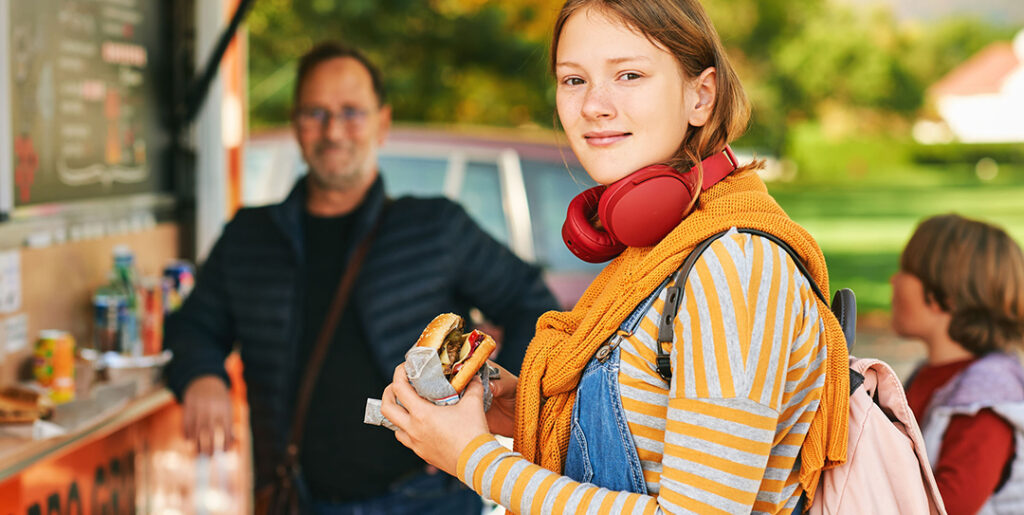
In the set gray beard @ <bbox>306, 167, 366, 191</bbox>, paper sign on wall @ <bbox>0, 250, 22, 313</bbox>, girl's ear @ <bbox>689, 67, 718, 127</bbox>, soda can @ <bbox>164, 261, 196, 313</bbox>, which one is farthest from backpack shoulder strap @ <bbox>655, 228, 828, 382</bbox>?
soda can @ <bbox>164, 261, 196, 313</bbox>

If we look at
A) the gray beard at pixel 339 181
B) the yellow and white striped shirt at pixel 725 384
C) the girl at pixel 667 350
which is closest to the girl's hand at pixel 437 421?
the girl at pixel 667 350

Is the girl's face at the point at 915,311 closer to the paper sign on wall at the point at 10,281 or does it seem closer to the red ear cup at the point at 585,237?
the red ear cup at the point at 585,237

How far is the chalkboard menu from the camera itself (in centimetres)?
297

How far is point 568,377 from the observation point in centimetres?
135

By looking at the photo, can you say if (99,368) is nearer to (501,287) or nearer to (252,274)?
(252,274)

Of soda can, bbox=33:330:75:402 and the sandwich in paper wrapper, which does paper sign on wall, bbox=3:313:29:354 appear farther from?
the sandwich in paper wrapper

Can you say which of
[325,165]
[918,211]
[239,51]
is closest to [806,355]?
[325,165]

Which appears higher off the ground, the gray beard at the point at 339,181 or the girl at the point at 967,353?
the gray beard at the point at 339,181

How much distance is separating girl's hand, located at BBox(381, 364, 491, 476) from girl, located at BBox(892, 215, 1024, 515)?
4.58 feet

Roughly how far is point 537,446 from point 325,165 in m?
1.85

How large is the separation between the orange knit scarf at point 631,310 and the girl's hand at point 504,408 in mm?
204

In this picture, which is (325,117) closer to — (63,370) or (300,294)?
(300,294)

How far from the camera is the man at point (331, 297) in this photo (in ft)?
9.36

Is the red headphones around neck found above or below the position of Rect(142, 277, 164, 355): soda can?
above
